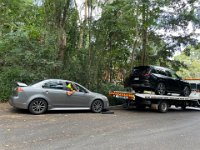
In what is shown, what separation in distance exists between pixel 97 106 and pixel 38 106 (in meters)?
2.89

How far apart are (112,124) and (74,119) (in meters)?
1.56

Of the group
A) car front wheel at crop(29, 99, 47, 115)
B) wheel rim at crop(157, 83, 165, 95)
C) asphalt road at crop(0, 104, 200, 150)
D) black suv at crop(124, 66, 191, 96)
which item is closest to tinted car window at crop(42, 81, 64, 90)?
car front wheel at crop(29, 99, 47, 115)

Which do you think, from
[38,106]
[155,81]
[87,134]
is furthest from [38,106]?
[155,81]

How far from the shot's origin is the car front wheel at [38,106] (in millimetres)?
10297

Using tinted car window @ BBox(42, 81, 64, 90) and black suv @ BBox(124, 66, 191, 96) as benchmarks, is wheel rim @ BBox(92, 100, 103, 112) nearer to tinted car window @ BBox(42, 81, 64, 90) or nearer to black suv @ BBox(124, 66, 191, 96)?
tinted car window @ BBox(42, 81, 64, 90)

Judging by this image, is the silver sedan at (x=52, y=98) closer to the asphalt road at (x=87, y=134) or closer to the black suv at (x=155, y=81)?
the asphalt road at (x=87, y=134)

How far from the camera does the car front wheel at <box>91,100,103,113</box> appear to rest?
11906 millimetres

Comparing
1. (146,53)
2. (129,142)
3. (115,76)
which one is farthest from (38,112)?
(146,53)

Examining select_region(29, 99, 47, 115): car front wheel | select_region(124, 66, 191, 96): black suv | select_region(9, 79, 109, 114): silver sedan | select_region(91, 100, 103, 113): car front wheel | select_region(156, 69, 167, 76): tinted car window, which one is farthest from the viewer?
select_region(156, 69, 167, 76): tinted car window

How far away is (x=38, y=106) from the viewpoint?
10.4m

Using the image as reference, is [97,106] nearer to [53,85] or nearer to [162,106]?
[53,85]

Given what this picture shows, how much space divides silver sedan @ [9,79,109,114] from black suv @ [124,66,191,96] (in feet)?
7.54

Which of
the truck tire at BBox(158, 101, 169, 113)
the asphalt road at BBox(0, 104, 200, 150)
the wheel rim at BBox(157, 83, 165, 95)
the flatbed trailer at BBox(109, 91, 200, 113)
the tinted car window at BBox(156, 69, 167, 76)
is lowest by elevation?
the asphalt road at BBox(0, 104, 200, 150)

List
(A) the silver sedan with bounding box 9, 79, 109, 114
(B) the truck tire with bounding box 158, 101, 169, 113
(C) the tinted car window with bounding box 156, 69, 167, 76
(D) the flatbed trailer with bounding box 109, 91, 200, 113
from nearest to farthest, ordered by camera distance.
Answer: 1. (A) the silver sedan with bounding box 9, 79, 109, 114
2. (D) the flatbed trailer with bounding box 109, 91, 200, 113
3. (B) the truck tire with bounding box 158, 101, 169, 113
4. (C) the tinted car window with bounding box 156, 69, 167, 76
